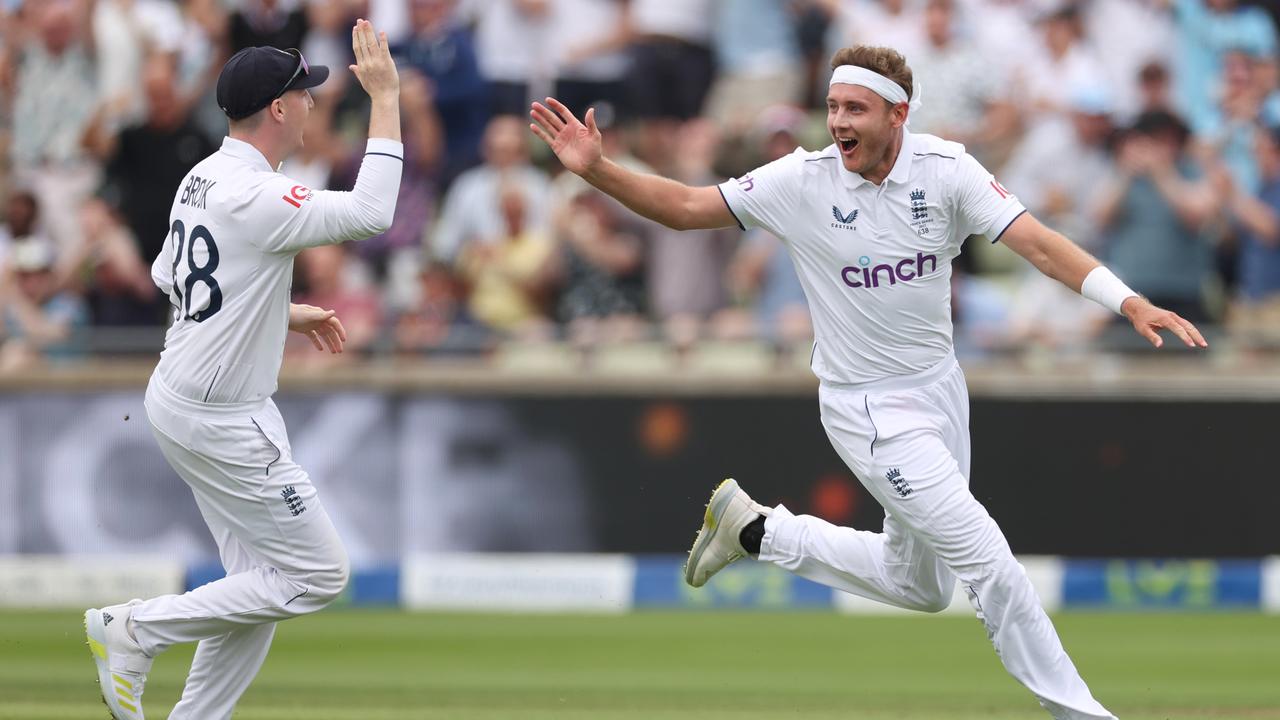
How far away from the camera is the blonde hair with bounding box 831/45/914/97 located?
22.4 ft

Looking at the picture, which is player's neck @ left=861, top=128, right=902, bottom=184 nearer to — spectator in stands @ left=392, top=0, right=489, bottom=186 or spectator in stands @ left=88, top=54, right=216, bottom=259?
spectator in stands @ left=392, top=0, right=489, bottom=186

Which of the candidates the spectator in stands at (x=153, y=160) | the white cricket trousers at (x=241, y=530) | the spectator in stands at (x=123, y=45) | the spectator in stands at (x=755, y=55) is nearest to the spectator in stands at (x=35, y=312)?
the spectator in stands at (x=153, y=160)

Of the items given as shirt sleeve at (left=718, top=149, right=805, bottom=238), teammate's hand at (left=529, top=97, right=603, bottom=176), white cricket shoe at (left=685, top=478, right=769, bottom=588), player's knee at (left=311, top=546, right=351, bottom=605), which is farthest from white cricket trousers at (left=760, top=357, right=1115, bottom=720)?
player's knee at (left=311, top=546, right=351, bottom=605)

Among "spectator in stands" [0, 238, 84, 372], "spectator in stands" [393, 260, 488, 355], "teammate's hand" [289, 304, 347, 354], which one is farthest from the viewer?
"spectator in stands" [0, 238, 84, 372]

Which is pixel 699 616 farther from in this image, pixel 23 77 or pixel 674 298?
pixel 23 77

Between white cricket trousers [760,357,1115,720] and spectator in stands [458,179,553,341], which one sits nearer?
white cricket trousers [760,357,1115,720]

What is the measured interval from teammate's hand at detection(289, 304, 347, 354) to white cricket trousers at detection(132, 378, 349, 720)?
0.49 meters

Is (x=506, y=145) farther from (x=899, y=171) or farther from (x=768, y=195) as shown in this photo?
(x=899, y=171)

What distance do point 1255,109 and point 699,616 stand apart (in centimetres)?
503

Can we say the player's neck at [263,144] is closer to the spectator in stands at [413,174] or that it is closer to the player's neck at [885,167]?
the player's neck at [885,167]

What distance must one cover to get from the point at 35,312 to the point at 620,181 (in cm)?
714

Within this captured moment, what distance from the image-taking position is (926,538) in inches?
268

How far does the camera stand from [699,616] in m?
12.1

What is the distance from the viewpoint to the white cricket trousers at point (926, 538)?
21.6ft
